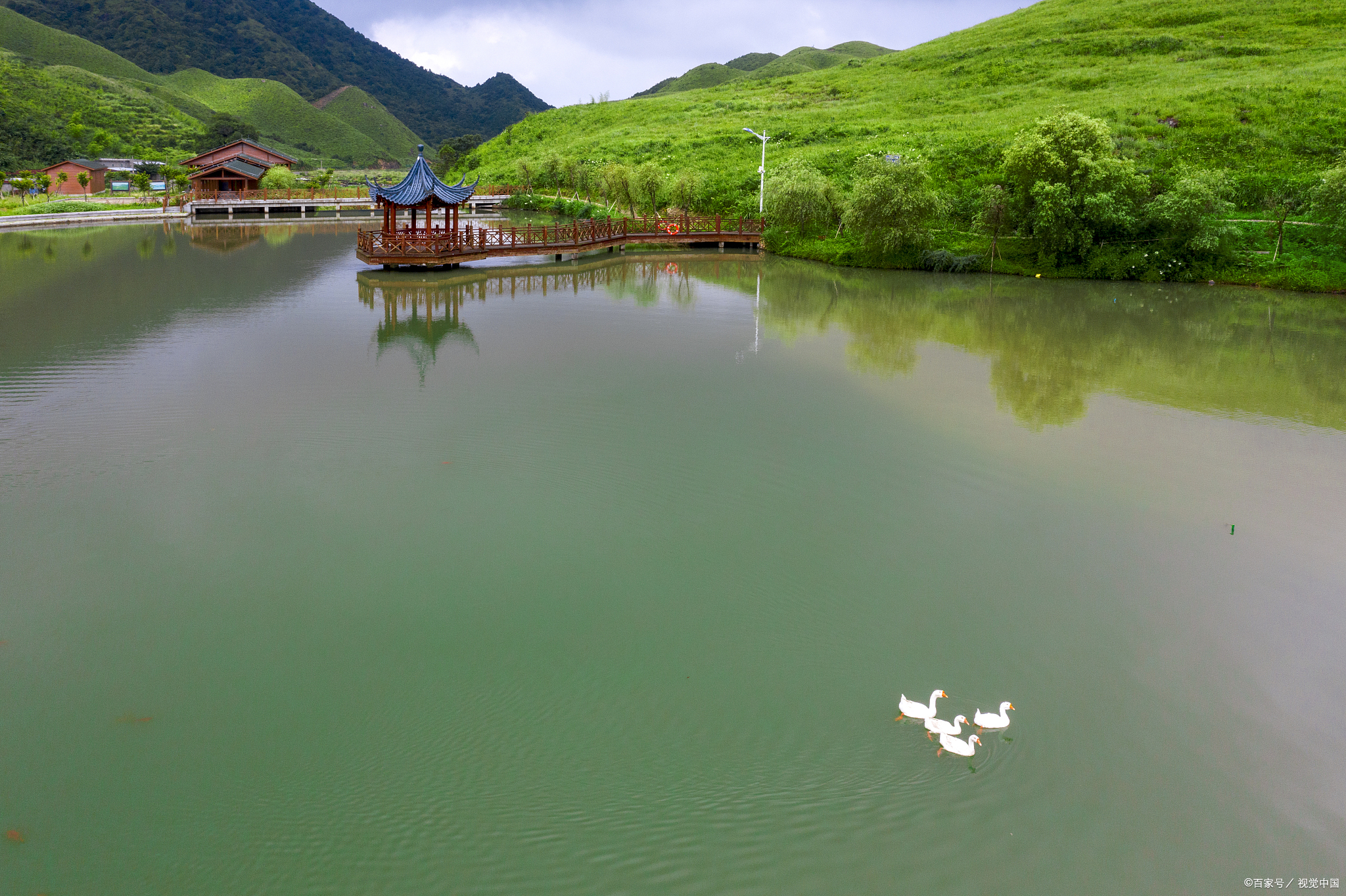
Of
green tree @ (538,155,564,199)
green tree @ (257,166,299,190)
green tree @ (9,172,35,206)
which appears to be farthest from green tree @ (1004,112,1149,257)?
green tree @ (9,172,35,206)

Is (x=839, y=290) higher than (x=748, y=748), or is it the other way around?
(x=839, y=290)

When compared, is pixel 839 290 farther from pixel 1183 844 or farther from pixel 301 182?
pixel 301 182

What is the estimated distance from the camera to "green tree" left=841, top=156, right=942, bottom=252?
32188 millimetres

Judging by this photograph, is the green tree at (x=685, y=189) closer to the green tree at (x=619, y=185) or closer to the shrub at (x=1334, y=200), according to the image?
the green tree at (x=619, y=185)

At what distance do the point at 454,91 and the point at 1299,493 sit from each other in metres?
216

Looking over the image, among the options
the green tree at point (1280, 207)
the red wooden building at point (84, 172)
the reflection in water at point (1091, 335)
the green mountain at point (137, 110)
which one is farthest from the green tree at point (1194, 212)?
the green mountain at point (137, 110)

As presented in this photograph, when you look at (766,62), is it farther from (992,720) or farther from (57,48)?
(992,720)

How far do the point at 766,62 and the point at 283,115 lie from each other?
272ft

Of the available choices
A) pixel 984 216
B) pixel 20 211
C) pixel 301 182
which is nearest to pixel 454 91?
pixel 301 182

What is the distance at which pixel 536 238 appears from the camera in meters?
38.2

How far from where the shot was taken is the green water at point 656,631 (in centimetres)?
514

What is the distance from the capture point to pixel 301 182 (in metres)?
66.3

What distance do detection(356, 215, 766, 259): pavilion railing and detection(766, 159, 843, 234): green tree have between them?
2.50 metres

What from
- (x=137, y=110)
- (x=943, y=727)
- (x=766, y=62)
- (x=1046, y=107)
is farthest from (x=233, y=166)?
(x=766, y=62)
